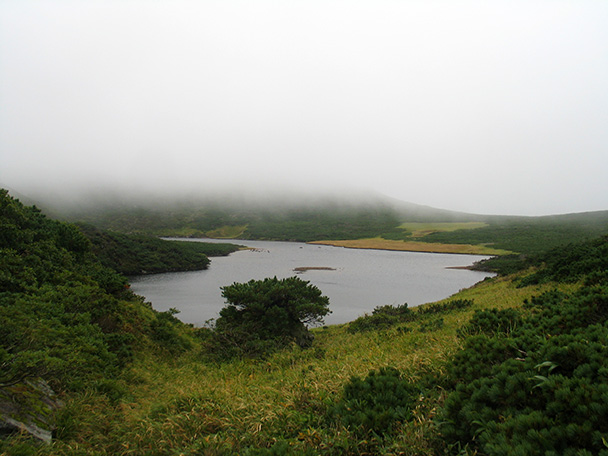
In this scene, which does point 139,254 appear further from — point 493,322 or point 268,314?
point 493,322

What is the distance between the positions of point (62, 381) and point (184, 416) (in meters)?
4.13

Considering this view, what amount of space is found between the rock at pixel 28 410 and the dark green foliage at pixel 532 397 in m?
6.92

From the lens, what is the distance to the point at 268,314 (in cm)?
1808

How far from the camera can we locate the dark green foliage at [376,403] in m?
5.14

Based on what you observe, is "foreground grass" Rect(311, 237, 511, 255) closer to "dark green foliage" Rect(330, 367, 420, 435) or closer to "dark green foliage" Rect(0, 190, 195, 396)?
"dark green foliage" Rect(0, 190, 195, 396)

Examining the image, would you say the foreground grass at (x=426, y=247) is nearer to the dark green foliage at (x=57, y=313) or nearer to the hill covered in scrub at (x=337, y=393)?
the dark green foliage at (x=57, y=313)

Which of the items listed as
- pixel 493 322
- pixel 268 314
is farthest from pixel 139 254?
pixel 493 322

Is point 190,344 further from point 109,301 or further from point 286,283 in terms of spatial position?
point 286,283

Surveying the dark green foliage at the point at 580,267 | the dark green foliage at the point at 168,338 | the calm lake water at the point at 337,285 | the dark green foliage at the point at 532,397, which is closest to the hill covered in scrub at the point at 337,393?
the dark green foliage at the point at 532,397

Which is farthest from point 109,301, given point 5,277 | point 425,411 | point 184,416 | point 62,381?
point 425,411

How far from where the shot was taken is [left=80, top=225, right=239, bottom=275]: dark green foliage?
6744 cm

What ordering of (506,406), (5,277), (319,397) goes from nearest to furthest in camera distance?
(506,406) < (319,397) < (5,277)

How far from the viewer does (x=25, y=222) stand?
19328 millimetres

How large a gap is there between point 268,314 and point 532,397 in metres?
14.9
